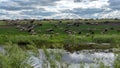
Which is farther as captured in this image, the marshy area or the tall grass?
the tall grass

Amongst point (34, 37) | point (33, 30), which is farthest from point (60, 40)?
point (33, 30)

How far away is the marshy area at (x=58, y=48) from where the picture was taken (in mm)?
14180

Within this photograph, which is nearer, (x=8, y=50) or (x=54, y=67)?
(x=54, y=67)

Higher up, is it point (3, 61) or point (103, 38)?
point (3, 61)

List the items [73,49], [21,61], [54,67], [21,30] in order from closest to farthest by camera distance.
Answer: [54,67] → [21,61] → [73,49] → [21,30]

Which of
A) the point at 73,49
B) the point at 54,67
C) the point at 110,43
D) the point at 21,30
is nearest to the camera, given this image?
the point at 54,67

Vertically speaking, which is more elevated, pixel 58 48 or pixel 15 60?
pixel 58 48

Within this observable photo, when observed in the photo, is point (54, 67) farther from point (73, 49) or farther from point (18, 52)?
point (73, 49)

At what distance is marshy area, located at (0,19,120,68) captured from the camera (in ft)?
46.5

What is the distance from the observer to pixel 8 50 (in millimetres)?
16094

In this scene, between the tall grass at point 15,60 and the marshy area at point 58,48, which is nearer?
the marshy area at point 58,48

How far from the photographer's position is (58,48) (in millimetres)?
14703

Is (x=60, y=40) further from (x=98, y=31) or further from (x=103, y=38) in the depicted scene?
(x=98, y=31)

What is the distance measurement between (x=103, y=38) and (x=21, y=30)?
22764 mm
